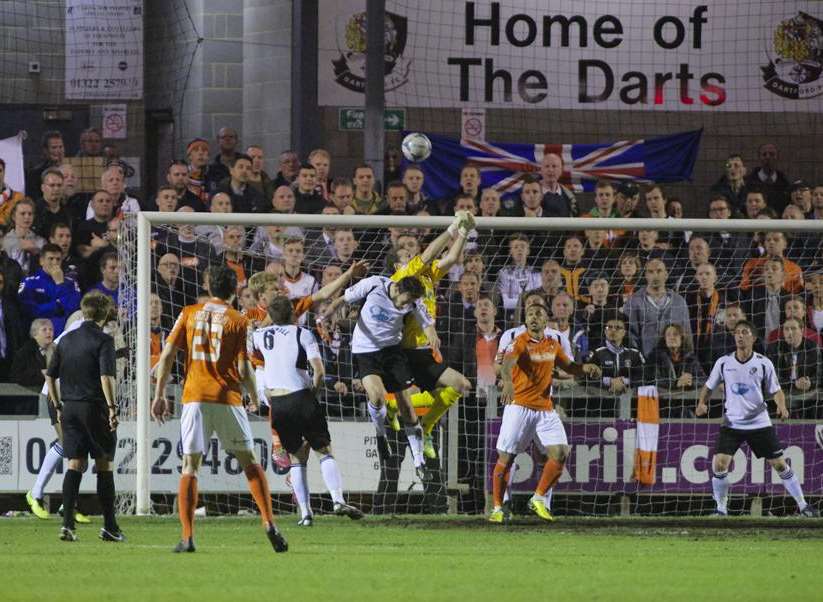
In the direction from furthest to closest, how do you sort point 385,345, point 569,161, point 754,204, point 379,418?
point 569,161
point 754,204
point 379,418
point 385,345

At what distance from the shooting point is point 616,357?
49.7 ft

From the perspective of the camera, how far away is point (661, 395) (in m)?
15.0

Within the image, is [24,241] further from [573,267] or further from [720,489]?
[720,489]

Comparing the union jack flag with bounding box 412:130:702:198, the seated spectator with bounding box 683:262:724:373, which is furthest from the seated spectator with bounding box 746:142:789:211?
the seated spectator with bounding box 683:262:724:373

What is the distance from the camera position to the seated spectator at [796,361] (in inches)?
603

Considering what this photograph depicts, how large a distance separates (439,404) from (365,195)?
3087mm

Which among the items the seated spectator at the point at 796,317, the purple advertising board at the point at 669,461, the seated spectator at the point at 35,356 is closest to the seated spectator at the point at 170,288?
the seated spectator at the point at 35,356

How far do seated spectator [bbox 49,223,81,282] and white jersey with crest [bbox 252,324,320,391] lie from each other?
295cm

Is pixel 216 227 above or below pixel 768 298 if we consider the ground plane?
above

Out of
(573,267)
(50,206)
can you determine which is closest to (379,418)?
(573,267)

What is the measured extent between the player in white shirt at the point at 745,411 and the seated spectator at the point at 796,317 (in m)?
0.61

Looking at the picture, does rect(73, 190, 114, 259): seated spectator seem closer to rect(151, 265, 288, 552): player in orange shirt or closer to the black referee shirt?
the black referee shirt

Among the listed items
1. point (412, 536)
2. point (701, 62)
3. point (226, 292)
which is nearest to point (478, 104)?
point (701, 62)

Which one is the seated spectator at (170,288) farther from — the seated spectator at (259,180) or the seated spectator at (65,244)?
the seated spectator at (259,180)
